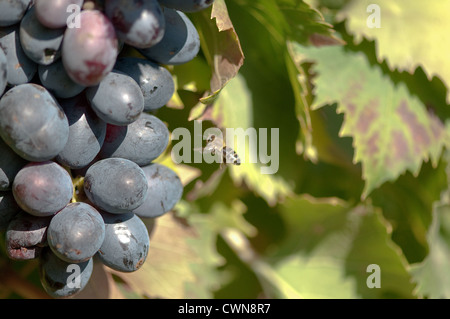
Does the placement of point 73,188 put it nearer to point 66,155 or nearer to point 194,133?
point 66,155

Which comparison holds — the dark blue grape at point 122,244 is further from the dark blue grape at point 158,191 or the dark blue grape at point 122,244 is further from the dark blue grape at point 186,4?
the dark blue grape at point 186,4

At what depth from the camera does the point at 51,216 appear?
0.58 m

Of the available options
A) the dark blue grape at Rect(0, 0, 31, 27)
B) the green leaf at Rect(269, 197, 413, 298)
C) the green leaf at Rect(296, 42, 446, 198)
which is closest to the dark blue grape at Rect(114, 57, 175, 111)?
the dark blue grape at Rect(0, 0, 31, 27)

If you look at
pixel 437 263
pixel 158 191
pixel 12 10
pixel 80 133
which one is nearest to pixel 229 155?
pixel 158 191

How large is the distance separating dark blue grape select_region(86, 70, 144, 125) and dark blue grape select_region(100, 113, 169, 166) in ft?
0.17

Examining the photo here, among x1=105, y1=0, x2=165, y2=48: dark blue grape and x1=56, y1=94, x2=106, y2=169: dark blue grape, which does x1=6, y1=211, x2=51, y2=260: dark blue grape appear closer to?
x1=56, y1=94, x2=106, y2=169: dark blue grape

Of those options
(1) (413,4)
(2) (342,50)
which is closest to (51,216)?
(2) (342,50)

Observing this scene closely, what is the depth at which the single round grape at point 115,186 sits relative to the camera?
560 millimetres

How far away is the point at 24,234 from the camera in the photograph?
577 millimetres

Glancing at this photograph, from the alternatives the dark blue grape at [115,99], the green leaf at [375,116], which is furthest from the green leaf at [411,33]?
the dark blue grape at [115,99]

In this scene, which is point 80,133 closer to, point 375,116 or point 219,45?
point 219,45

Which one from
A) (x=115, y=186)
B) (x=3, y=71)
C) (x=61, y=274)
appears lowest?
(x=61, y=274)

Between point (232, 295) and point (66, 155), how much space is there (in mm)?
570

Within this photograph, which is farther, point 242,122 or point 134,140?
point 242,122
